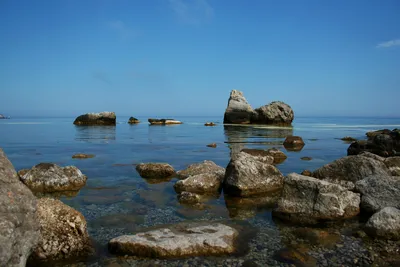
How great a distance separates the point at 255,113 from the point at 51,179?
65.7m

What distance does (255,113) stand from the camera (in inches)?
2913

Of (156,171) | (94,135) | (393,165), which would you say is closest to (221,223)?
(156,171)

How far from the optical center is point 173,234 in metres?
6.99

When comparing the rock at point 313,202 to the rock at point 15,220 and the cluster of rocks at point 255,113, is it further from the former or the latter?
the cluster of rocks at point 255,113

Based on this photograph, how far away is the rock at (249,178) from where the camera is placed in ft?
36.1

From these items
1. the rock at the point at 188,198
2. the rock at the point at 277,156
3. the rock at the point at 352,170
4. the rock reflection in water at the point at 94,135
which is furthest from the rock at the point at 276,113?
the rock at the point at 188,198

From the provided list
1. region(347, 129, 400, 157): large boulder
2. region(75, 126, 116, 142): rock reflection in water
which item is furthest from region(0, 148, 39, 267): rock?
region(75, 126, 116, 142): rock reflection in water

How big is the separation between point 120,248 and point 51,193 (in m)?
5.67

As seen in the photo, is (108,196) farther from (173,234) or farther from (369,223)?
(369,223)

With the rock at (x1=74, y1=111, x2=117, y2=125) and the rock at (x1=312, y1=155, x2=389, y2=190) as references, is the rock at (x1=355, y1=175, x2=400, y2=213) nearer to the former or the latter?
the rock at (x1=312, y1=155, x2=389, y2=190)

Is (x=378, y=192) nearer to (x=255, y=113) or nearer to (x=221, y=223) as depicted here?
(x=221, y=223)

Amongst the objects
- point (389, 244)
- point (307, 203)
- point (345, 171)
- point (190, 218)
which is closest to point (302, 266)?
point (389, 244)

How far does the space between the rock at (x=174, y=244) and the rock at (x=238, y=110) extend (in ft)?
227

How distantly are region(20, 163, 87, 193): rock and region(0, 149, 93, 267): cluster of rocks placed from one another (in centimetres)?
486
